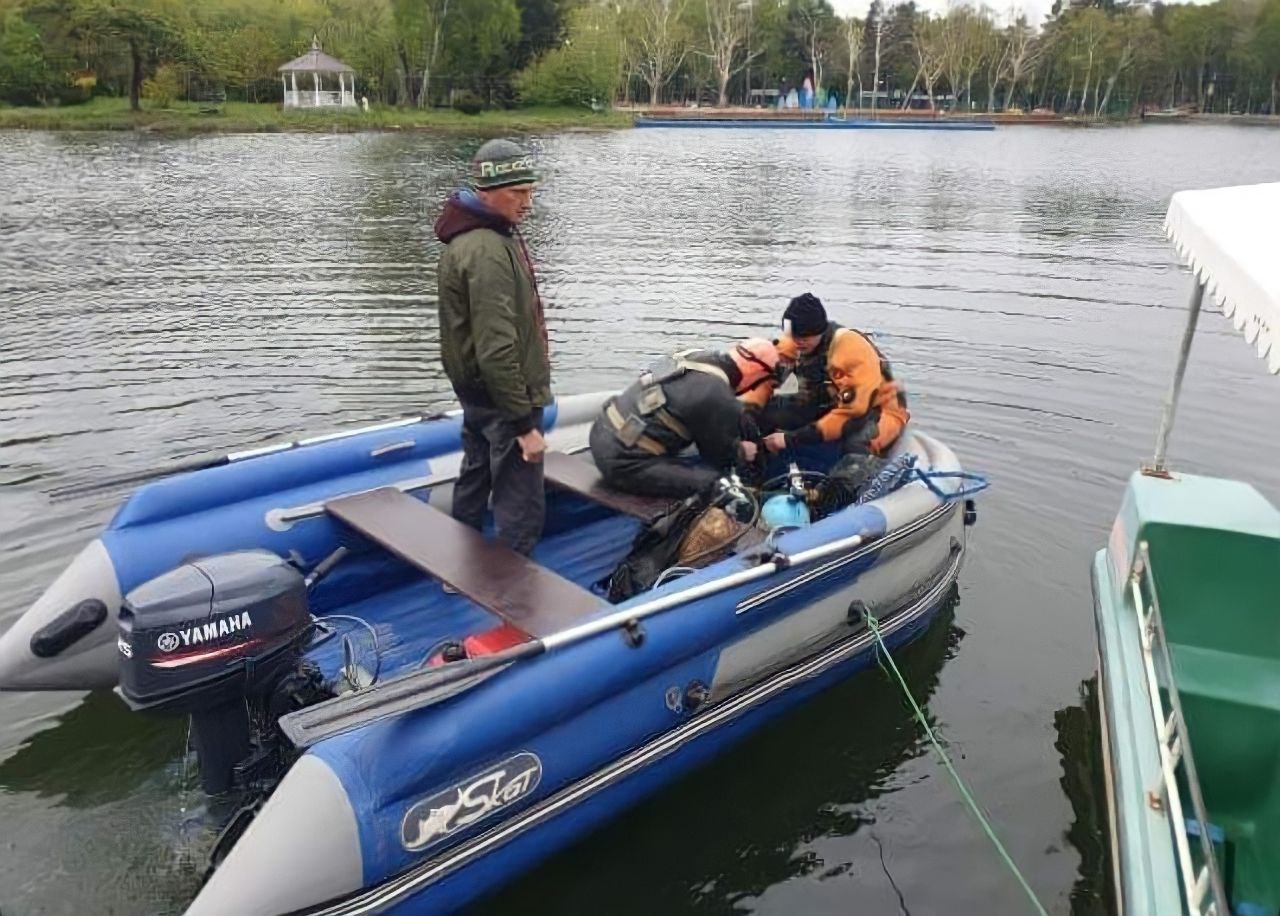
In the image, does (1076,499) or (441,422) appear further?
(1076,499)

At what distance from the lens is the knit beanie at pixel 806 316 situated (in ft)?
18.0

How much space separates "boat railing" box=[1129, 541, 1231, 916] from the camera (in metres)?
2.51

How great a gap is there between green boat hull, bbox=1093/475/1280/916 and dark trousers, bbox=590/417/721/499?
197cm

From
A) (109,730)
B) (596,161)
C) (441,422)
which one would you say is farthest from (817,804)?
(596,161)

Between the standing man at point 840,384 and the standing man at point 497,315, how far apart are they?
1.75m

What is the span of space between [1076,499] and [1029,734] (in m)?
2.90

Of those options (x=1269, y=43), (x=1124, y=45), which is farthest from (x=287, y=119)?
(x=1269, y=43)

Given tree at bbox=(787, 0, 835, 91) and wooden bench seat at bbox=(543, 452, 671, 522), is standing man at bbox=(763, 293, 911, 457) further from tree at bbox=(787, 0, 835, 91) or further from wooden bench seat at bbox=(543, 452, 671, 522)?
tree at bbox=(787, 0, 835, 91)

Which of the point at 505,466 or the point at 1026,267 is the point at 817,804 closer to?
the point at 505,466

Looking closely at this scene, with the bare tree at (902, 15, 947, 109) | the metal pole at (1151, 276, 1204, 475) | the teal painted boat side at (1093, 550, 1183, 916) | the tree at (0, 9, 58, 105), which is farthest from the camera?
the bare tree at (902, 15, 947, 109)

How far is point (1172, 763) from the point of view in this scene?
301 cm

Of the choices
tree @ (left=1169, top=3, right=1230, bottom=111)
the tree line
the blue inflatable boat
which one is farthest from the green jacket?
tree @ (left=1169, top=3, right=1230, bottom=111)

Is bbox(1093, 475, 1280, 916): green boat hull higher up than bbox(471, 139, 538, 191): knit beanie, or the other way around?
bbox(471, 139, 538, 191): knit beanie

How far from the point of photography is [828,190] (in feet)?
80.5
